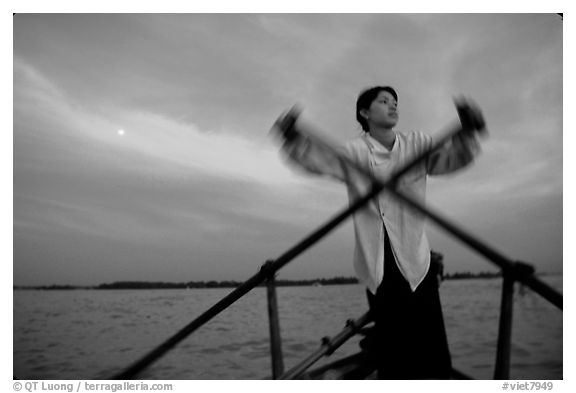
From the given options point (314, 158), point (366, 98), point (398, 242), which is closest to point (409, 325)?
point (398, 242)

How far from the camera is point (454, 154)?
2.21 m

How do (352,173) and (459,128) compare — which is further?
(352,173)

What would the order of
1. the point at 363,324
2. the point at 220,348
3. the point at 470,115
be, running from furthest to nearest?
the point at 220,348 < the point at 363,324 < the point at 470,115

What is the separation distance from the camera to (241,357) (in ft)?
29.1

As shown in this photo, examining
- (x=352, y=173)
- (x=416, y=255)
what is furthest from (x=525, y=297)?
(x=352, y=173)

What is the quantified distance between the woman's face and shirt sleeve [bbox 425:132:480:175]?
29 centimetres

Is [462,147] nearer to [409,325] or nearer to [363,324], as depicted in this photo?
[409,325]

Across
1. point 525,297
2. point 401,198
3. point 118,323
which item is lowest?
point 118,323

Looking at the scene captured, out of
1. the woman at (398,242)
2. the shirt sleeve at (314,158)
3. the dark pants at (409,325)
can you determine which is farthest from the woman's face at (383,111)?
the dark pants at (409,325)

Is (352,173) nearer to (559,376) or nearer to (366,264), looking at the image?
(366,264)

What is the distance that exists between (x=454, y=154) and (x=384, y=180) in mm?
388

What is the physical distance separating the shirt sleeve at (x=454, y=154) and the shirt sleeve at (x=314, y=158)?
1.55ft

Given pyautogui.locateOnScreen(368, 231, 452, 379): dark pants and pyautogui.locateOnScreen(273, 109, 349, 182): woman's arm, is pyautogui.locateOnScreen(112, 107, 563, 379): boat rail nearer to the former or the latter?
pyautogui.locateOnScreen(273, 109, 349, 182): woman's arm

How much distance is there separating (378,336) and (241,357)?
7.27 meters
